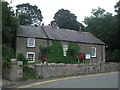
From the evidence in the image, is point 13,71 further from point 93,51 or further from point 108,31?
point 108,31

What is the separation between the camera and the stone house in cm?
2928

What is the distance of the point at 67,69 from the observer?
18.2 m

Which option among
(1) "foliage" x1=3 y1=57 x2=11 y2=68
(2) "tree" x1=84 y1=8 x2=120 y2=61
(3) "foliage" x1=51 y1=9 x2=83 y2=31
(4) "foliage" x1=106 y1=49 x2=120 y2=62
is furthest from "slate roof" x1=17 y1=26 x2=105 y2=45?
(3) "foliage" x1=51 y1=9 x2=83 y2=31

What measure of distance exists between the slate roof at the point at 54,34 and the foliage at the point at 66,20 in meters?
24.0

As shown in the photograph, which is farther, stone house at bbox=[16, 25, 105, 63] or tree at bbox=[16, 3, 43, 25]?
tree at bbox=[16, 3, 43, 25]

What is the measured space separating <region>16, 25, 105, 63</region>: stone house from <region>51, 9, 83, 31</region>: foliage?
23643 millimetres

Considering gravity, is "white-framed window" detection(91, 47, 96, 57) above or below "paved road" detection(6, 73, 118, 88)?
above

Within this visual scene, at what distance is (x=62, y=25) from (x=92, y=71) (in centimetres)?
4425

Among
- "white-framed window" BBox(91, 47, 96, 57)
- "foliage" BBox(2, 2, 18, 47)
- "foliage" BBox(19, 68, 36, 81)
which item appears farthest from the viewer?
"white-framed window" BBox(91, 47, 96, 57)

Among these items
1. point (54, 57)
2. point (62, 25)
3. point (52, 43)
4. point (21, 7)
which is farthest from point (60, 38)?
point (21, 7)

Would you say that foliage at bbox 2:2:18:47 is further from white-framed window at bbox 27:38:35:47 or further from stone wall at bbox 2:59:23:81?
stone wall at bbox 2:59:23:81

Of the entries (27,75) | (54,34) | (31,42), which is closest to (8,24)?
(31,42)

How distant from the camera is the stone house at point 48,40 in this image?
96.1 ft

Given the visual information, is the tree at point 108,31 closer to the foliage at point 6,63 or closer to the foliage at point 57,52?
the foliage at point 57,52
